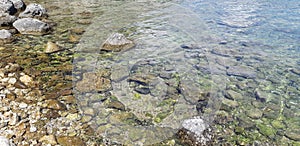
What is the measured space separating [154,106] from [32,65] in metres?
3.13

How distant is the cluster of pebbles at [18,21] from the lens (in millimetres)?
7763

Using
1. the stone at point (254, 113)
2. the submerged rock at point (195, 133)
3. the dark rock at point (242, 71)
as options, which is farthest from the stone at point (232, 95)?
the submerged rock at point (195, 133)

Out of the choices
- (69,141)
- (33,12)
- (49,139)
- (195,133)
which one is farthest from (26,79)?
(33,12)

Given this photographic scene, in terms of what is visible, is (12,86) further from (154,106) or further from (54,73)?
(154,106)

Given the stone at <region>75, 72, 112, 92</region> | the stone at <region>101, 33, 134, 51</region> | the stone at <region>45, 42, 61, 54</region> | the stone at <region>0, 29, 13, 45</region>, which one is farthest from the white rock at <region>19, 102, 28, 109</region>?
the stone at <region>0, 29, 13, 45</region>

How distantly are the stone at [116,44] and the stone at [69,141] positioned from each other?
3.74m

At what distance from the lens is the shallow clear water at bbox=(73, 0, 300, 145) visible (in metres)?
4.29

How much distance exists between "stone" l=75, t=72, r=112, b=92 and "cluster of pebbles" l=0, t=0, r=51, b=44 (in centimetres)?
324

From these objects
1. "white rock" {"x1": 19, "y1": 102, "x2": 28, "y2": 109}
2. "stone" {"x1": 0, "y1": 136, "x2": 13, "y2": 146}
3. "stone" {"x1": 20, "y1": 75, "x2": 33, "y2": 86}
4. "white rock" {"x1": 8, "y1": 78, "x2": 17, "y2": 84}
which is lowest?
"white rock" {"x1": 19, "y1": 102, "x2": 28, "y2": 109}

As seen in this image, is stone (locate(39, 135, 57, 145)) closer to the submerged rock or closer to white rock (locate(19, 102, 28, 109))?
white rock (locate(19, 102, 28, 109))

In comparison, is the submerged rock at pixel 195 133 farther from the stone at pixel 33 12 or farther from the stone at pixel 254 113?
the stone at pixel 33 12

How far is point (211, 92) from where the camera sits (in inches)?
211

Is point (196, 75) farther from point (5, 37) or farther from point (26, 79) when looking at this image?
point (5, 37)

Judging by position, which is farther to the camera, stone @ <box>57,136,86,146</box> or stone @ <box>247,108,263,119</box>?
stone @ <box>247,108,263,119</box>
